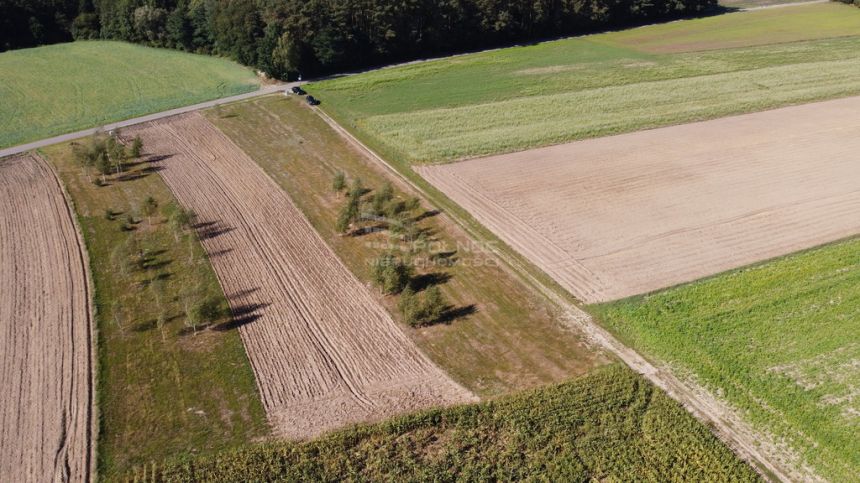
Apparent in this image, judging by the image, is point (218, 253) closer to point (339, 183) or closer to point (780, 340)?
point (339, 183)

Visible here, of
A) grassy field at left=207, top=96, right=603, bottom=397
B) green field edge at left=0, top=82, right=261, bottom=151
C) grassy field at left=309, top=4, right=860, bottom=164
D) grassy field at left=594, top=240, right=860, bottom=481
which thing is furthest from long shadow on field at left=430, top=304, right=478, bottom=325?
green field edge at left=0, top=82, right=261, bottom=151

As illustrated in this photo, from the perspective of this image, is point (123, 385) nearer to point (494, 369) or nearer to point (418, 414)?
point (418, 414)

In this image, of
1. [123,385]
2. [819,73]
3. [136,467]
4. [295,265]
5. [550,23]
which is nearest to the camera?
[136,467]

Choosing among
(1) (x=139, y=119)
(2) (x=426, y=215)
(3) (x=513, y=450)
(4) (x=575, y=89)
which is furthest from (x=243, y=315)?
(4) (x=575, y=89)

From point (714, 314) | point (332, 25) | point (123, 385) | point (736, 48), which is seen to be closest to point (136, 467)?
point (123, 385)

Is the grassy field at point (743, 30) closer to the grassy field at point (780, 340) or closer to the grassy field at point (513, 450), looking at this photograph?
the grassy field at point (780, 340)
